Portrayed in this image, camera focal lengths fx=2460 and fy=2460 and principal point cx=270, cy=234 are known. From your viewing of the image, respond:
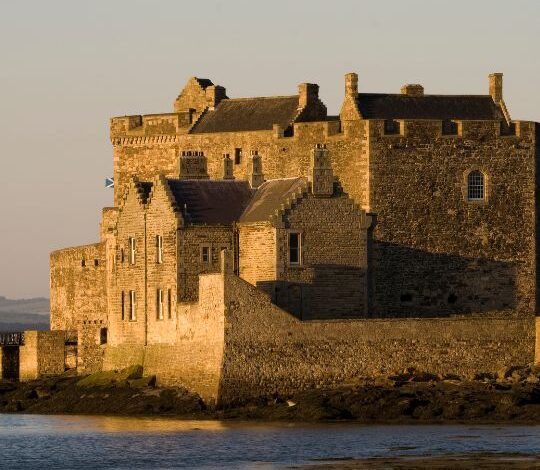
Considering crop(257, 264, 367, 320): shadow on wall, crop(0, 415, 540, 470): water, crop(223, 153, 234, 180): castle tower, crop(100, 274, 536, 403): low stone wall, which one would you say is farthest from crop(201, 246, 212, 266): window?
crop(0, 415, 540, 470): water

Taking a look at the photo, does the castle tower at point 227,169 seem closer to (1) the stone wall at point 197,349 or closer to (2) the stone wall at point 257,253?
(2) the stone wall at point 257,253

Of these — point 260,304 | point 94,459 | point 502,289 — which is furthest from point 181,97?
point 94,459

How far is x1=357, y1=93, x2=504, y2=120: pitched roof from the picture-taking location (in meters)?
76.3

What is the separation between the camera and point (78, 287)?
79.0 meters

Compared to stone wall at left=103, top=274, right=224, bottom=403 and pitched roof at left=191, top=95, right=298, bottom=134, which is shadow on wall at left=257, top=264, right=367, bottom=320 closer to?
stone wall at left=103, top=274, right=224, bottom=403

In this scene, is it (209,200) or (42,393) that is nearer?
(209,200)

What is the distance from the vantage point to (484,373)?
216 feet

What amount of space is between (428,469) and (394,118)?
78.4ft

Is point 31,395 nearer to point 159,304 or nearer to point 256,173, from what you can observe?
point 159,304

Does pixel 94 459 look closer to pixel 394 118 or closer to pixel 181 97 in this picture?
pixel 394 118

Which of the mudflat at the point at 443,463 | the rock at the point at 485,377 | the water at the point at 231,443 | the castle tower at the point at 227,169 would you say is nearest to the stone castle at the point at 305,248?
the castle tower at the point at 227,169

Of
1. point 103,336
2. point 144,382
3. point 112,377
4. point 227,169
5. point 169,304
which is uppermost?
point 227,169

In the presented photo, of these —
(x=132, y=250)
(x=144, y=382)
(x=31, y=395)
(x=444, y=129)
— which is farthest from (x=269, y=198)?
(x=31, y=395)

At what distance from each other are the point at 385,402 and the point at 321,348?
2611 mm
